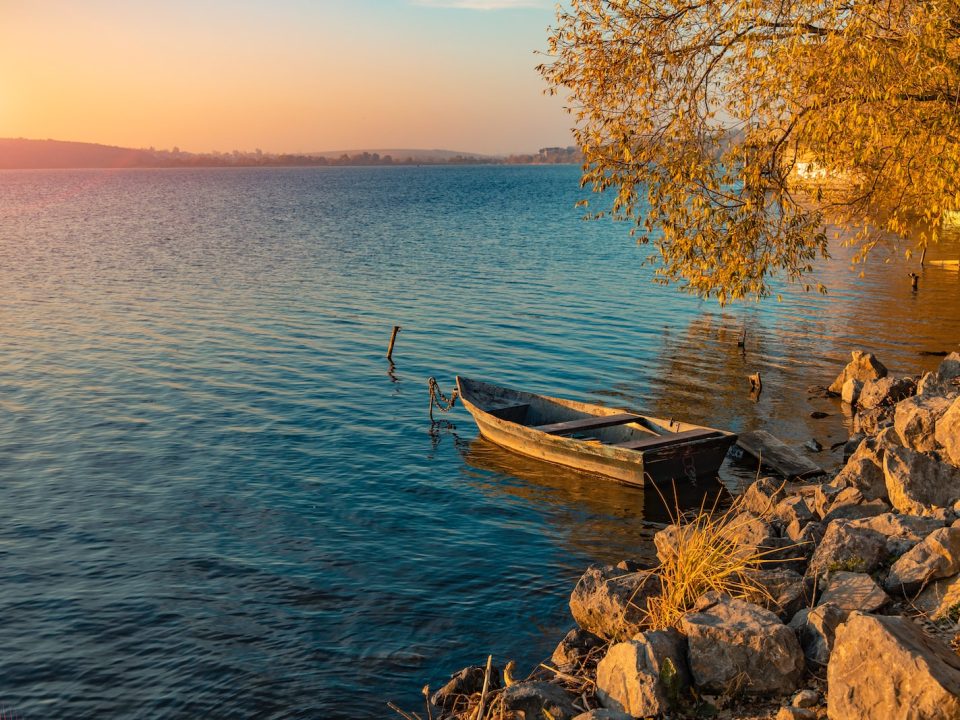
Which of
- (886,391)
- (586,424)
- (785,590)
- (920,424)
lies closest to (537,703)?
(785,590)

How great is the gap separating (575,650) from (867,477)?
21.7 ft

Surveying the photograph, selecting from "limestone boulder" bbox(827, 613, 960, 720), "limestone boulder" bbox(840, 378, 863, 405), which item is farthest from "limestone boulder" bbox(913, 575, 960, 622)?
"limestone boulder" bbox(840, 378, 863, 405)

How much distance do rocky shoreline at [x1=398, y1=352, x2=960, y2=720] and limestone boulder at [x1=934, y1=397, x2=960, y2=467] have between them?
41 centimetres

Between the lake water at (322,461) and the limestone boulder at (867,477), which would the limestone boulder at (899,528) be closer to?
the limestone boulder at (867,477)

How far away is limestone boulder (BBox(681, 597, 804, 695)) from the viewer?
340 inches

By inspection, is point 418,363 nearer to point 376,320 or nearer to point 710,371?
point 376,320

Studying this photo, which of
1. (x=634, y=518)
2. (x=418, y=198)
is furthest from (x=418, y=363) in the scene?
(x=418, y=198)

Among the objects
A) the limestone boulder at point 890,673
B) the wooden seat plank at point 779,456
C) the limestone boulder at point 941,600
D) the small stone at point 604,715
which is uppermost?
the limestone boulder at point 890,673

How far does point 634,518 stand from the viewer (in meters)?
18.8

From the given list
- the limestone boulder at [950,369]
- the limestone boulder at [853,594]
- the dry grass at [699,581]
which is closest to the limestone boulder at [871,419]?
the limestone boulder at [950,369]

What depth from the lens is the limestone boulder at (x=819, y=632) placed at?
346 inches

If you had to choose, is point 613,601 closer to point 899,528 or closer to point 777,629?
point 777,629

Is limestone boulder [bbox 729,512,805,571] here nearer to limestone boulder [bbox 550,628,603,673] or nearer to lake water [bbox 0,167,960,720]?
limestone boulder [bbox 550,628,603,673]

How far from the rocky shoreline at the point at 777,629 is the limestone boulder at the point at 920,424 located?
2004 mm
